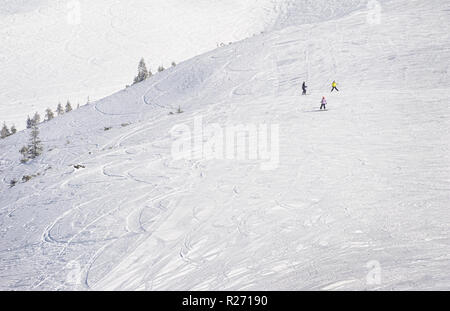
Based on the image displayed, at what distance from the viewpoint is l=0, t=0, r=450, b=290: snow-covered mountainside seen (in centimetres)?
816

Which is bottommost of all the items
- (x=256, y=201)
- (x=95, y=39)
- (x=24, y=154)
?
(x=256, y=201)

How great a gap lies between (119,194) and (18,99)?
6970 centimetres

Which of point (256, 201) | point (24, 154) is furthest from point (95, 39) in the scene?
point (256, 201)

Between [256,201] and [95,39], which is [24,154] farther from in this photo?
[95,39]

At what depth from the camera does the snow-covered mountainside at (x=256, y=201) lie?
8.16m

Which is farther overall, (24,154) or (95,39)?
(95,39)

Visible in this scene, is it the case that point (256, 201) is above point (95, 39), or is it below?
below

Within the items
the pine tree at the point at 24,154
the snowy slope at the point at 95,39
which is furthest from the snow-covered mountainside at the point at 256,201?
the snowy slope at the point at 95,39

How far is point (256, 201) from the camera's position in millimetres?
11586

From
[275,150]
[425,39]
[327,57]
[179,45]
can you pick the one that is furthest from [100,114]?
[179,45]

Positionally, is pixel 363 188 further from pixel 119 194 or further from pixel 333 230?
pixel 119 194

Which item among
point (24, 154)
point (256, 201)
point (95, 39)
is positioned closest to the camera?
point (256, 201)

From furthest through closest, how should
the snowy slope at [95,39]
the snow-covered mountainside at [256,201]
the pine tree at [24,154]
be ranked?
the snowy slope at [95,39]
the pine tree at [24,154]
the snow-covered mountainside at [256,201]

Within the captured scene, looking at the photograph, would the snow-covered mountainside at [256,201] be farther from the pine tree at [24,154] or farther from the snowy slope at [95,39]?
the snowy slope at [95,39]
